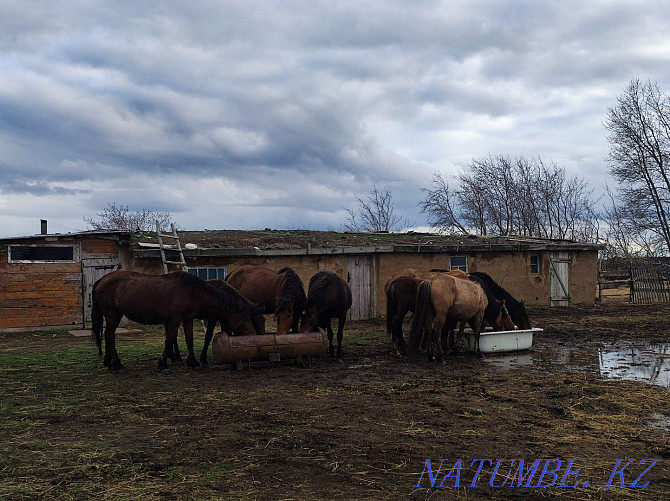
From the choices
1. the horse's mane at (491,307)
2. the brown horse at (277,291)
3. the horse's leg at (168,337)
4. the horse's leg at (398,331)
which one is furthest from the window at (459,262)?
the horse's leg at (168,337)

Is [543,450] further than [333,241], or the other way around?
[333,241]

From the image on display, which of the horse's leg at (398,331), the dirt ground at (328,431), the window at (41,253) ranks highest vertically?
the window at (41,253)

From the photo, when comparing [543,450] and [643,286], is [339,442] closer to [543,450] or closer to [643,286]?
[543,450]

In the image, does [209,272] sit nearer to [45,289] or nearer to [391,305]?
[45,289]

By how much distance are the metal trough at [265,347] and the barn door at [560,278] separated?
14.1 meters

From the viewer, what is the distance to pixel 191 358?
A: 9.19 m

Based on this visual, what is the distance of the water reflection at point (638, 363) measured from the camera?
8609 millimetres

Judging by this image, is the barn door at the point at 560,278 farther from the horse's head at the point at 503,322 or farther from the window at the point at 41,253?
the window at the point at 41,253

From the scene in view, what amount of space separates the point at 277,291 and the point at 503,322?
4813mm

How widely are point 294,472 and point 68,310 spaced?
12.3 m

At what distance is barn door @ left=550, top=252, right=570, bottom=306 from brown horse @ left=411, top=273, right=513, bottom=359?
37.3ft

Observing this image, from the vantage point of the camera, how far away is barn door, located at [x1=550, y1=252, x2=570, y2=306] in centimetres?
2073

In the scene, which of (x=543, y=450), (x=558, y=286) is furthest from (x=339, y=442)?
(x=558, y=286)

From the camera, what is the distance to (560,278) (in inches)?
823
